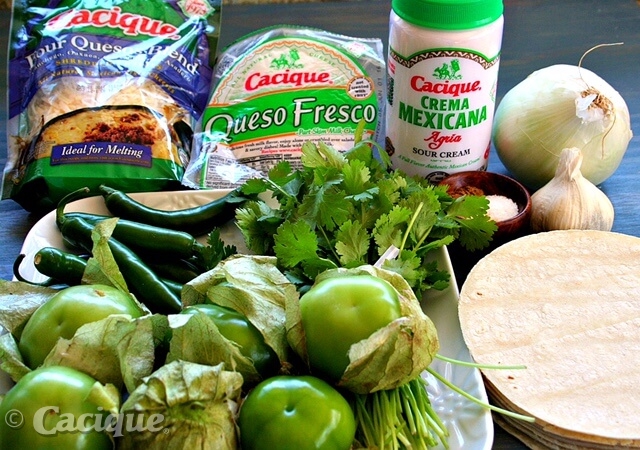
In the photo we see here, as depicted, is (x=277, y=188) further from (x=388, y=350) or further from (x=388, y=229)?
(x=388, y=350)

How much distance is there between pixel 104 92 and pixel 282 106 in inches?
11.8

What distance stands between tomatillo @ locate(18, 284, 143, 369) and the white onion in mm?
661

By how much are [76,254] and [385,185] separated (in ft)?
1.44

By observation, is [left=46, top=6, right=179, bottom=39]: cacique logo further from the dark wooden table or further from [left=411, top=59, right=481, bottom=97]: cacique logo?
[left=411, top=59, right=481, bottom=97]: cacique logo

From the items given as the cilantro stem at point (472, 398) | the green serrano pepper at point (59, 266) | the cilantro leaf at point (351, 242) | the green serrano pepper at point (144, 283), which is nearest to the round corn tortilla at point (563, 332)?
the cilantro stem at point (472, 398)

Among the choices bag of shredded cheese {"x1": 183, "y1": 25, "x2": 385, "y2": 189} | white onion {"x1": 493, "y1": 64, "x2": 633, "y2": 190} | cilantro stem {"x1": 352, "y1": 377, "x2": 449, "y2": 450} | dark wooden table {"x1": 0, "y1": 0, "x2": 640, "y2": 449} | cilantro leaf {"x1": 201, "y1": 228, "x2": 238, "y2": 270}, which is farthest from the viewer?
dark wooden table {"x1": 0, "y1": 0, "x2": 640, "y2": 449}

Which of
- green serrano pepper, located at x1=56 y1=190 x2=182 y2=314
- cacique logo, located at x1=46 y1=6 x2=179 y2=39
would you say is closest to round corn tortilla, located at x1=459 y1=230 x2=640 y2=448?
green serrano pepper, located at x1=56 y1=190 x2=182 y2=314

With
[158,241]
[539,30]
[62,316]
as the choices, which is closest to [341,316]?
[62,316]

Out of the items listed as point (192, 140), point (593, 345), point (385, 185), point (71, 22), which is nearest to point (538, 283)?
point (593, 345)

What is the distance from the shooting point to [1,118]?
136 centimetres

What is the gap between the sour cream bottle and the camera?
3.18 feet

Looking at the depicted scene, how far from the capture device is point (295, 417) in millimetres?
651

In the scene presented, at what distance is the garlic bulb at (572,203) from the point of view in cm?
103

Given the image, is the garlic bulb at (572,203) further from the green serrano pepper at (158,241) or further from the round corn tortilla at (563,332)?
the green serrano pepper at (158,241)
